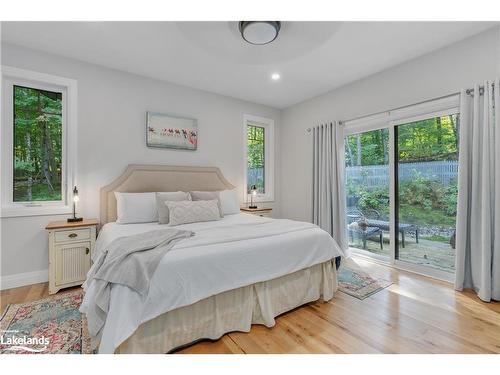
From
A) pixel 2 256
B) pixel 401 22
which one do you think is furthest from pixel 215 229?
pixel 401 22

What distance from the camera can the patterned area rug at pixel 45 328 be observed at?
5.49 ft

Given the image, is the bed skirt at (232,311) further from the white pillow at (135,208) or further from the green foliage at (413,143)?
the green foliage at (413,143)

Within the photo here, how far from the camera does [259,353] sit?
161 centimetres

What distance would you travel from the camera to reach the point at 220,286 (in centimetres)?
169

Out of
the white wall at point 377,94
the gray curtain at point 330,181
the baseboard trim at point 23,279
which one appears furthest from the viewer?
the gray curtain at point 330,181

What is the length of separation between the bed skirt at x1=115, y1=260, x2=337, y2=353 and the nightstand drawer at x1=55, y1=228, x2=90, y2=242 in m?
1.68

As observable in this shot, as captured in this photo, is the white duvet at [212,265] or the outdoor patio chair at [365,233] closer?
the white duvet at [212,265]

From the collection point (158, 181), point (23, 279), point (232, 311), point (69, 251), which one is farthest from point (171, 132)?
point (232, 311)

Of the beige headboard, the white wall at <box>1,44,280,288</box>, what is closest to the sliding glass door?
the white wall at <box>1,44,280,288</box>

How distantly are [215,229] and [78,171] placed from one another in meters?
1.96

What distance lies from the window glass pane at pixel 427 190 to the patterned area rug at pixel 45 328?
3.60 m

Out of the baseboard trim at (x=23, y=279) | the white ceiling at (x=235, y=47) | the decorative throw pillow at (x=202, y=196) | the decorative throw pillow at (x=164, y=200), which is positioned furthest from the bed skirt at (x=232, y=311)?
the baseboard trim at (x=23, y=279)

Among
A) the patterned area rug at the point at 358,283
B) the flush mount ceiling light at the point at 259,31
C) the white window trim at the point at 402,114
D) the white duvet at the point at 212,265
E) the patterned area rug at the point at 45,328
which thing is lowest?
the patterned area rug at the point at 45,328

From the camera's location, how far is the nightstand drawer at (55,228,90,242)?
2535 mm
